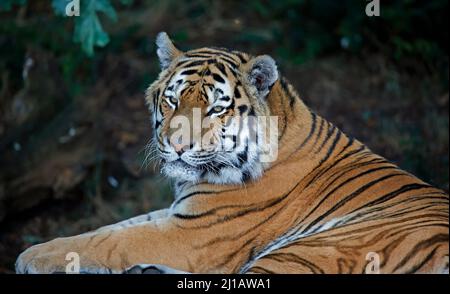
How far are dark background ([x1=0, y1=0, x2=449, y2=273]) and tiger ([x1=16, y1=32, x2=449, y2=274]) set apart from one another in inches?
51.1

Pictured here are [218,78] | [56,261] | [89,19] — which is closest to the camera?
[56,261]

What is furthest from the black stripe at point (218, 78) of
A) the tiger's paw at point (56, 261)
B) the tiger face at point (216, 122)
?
the tiger's paw at point (56, 261)

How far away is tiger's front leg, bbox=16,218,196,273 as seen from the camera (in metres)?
4.70

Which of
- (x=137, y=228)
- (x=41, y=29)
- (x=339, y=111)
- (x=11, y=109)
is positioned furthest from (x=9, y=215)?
(x=339, y=111)

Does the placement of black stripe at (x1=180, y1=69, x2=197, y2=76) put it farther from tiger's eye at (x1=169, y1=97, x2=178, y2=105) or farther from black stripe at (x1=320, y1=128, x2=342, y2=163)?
black stripe at (x1=320, y1=128, x2=342, y2=163)

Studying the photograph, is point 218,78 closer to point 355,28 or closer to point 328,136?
point 328,136

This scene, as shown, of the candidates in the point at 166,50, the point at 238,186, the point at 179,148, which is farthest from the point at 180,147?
the point at 166,50

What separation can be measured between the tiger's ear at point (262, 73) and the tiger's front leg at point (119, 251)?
1017mm

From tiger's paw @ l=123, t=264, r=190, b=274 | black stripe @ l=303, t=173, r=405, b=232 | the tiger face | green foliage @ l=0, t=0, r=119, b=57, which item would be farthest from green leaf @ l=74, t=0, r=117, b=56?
black stripe @ l=303, t=173, r=405, b=232

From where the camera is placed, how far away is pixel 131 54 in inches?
378

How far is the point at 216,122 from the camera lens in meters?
4.82

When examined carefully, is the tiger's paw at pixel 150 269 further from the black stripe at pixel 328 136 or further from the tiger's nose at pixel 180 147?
the black stripe at pixel 328 136

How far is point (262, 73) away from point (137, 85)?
178 inches

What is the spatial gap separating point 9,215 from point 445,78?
4568 millimetres
